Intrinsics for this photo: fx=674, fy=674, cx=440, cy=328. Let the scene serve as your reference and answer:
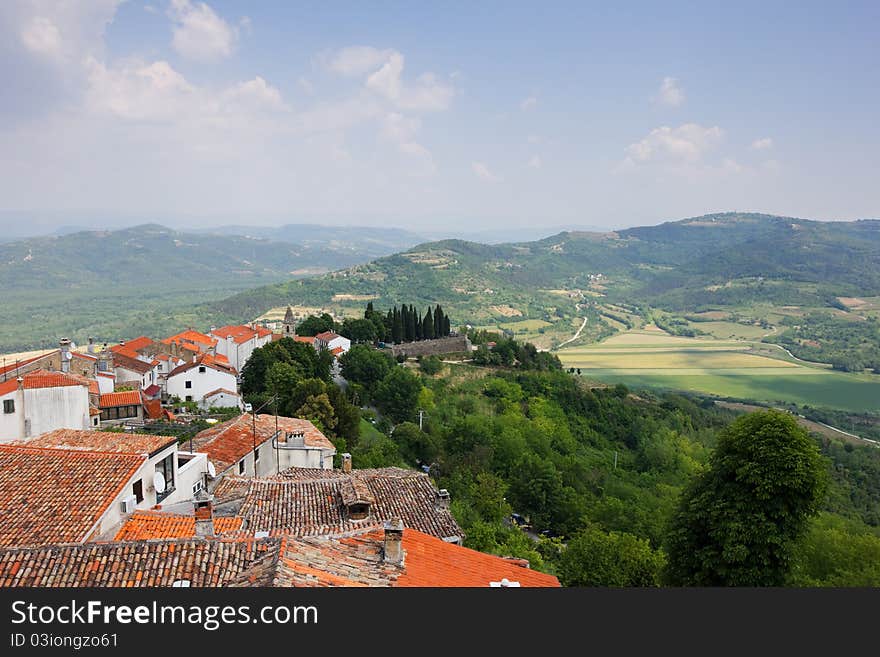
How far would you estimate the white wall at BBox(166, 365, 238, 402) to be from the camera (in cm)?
4425

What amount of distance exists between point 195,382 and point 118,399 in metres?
7.85

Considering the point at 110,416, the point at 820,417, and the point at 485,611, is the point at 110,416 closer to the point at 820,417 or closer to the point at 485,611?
the point at 485,611

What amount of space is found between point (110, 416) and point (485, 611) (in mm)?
34375

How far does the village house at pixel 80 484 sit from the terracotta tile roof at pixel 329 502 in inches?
69.8

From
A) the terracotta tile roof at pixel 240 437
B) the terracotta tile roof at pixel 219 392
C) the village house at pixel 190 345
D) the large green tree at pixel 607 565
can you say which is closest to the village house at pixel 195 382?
the terracotta tile roof at pixel 219 392

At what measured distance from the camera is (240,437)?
83.8 ft

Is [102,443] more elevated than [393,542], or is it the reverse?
[393,542]

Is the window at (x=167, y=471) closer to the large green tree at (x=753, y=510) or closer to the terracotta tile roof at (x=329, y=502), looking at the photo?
the terracotta tile roof at (x=329, y=502)

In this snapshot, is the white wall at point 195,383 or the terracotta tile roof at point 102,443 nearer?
the terracotta tile roof at point 102,443

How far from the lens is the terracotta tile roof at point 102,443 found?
54.8ft

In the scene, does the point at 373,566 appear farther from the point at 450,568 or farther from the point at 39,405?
the point at 39,405

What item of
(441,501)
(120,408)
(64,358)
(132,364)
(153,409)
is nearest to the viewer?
(441,501)

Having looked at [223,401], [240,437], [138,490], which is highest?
[138,490]

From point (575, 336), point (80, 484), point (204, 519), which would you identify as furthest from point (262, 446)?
point (575, 336)
